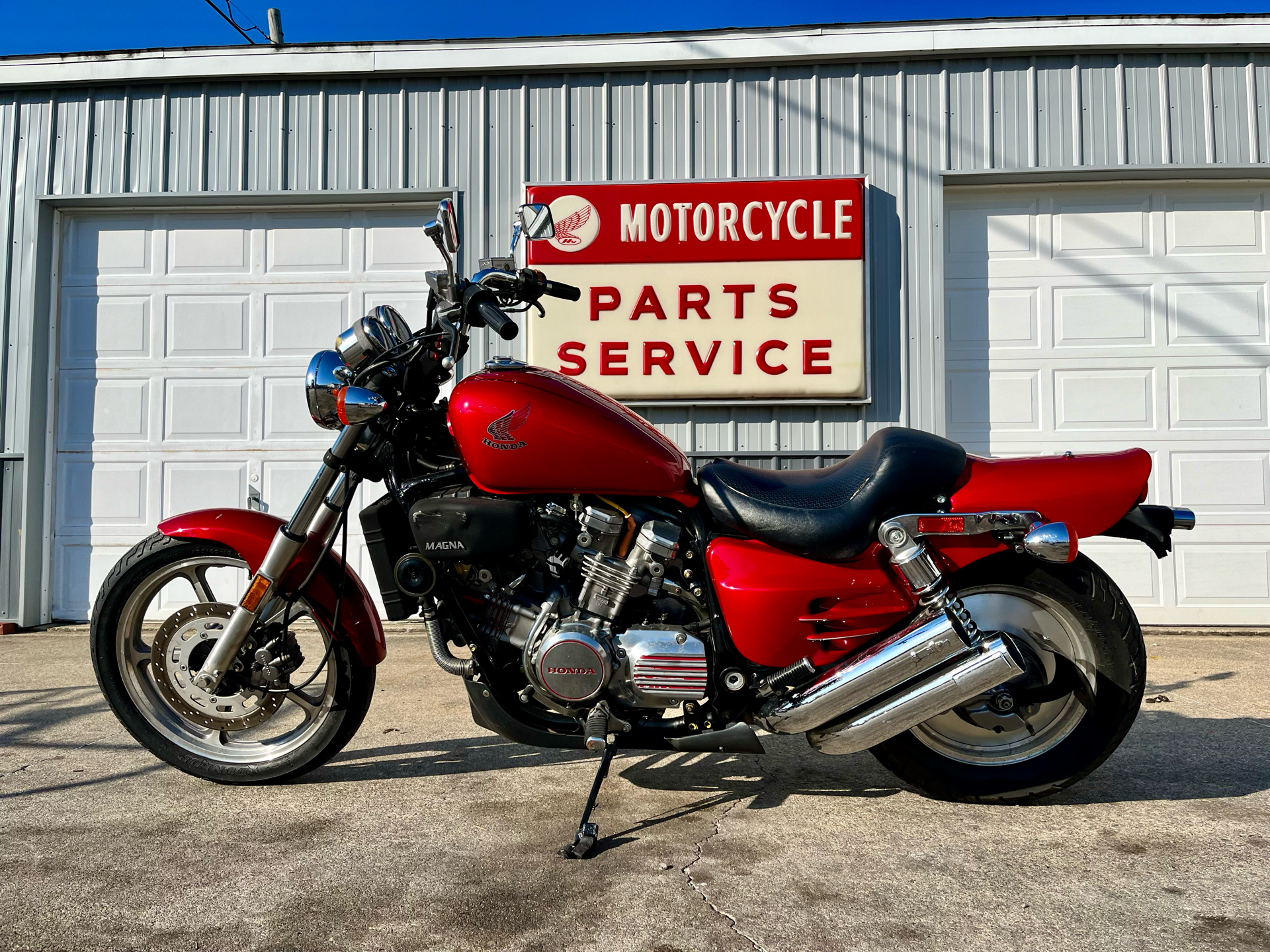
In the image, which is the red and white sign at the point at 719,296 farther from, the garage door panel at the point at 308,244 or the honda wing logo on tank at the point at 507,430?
the honda wing logo on tank at the point at 507,430

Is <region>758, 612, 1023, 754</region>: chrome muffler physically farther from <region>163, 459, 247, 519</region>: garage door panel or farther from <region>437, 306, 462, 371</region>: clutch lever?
<region>163, 459, 247, 519</region>: garage door panel

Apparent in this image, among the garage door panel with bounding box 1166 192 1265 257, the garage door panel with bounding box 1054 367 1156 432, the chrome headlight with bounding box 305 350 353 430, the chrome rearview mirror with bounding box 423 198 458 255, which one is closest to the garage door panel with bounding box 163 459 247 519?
the chrome headlight with bounding box 305 350 353 430

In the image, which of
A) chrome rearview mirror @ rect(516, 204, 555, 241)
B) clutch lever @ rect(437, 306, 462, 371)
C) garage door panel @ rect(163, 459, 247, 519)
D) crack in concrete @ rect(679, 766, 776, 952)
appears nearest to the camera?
crack in concrete @ rect(679, 766, 776, 952)

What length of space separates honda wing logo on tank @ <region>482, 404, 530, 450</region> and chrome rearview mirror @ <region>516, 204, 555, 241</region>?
467 mm

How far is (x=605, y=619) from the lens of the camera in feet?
7.77

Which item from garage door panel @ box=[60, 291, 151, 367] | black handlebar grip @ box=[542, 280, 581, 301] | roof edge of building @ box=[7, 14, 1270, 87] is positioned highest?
roof edge of building @ box=[7, 14, 1270, 87]

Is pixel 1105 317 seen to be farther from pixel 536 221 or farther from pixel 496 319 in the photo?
pixel 496 319

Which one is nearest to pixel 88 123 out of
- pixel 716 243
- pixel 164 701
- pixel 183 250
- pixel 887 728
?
pixel 183 250

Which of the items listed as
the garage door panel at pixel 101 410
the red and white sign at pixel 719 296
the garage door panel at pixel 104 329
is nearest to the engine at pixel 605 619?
the red and white sign at pixel 719 296

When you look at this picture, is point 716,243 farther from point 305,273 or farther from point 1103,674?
point 1103,674

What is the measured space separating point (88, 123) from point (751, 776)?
6.16 meters

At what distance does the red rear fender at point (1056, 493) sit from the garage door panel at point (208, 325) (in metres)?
5.11

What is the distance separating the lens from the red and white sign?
5633 millimetres

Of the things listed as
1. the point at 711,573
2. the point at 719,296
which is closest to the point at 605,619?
the point at 711,573
